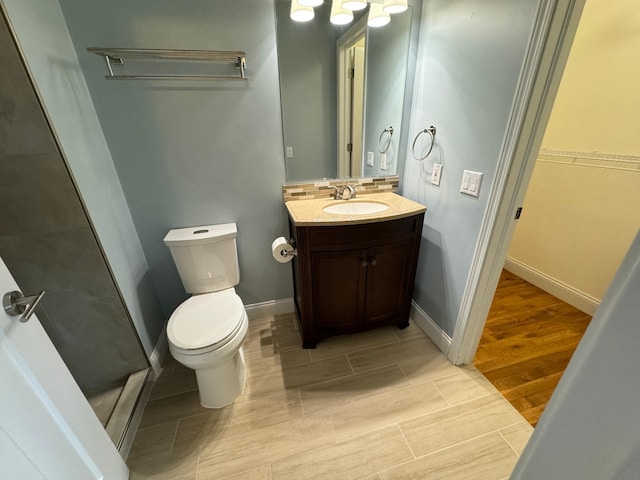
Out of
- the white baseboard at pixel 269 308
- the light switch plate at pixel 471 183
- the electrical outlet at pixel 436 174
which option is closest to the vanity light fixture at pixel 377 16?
the electrical outlet at pixel 436 174

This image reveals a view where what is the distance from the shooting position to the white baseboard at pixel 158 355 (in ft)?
5.06

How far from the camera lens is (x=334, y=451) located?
1.18 meters

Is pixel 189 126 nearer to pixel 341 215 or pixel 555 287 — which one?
pixel 341 215

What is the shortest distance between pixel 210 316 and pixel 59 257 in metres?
0.71

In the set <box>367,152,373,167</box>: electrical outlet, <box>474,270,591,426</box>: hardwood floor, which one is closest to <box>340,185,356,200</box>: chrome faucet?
<box>367,152,373,167</box>: electrical outlet

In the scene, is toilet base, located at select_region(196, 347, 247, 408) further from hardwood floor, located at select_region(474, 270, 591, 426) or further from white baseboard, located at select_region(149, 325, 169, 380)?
hardwood floor, located at select_region(474, 270, 591, 426)

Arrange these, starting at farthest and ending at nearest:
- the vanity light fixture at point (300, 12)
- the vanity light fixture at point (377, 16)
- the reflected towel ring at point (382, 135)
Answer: the reflected towel ring at point (382, 135) → the vanity light fixture at point (377, 16) → the vanity light fixture at point (300, 12)

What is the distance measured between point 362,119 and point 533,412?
194cm

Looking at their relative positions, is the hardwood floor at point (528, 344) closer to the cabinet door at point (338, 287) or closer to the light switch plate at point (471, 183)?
the cabinet door at point (338, 287)

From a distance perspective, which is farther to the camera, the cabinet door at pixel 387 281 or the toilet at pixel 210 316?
the cabinet door at pixel 387 281

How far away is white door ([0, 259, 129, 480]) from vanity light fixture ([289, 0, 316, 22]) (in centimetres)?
157

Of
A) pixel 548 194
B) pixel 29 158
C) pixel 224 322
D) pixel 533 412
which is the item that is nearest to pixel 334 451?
pixel 224 322

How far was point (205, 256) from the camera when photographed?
154 centimetres

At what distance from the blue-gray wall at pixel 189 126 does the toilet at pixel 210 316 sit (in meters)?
0.19
